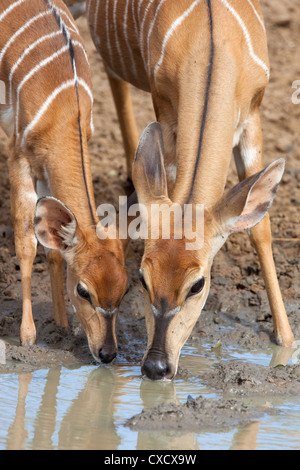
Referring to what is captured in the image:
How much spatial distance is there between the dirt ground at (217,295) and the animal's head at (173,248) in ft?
1.38

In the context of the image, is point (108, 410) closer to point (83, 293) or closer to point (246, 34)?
point (83, 293)

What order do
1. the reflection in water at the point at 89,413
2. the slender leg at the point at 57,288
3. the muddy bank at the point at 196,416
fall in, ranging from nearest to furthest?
the reflection in water at the point at 89,413, the muddy bank at the point at 196,416, the slender leg at the point at 57,288

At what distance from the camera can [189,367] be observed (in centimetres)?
543

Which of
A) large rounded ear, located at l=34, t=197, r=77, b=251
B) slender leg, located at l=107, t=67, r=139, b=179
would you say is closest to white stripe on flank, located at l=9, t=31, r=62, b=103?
large rounded ear, located at l=34, t=197, r=77, b=251

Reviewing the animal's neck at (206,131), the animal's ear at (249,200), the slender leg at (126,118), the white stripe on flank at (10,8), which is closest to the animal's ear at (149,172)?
the animal's neck at (206,131)

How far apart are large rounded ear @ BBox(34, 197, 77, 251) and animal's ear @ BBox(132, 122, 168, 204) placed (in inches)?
17.6

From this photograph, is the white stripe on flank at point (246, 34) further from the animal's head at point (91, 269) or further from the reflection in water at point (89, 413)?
the reflection in water at point (89, 413)

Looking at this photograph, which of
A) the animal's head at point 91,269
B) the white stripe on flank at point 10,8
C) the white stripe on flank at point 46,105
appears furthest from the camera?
the white stripe on flank at point 10,8

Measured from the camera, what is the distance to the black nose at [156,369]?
15.7 ft

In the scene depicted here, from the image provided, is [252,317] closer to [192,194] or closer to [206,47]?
[192,194]

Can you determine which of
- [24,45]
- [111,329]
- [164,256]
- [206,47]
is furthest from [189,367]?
[24,45]

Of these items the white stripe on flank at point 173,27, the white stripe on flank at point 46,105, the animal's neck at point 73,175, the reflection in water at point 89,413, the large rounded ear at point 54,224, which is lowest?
the reflection in water at point 89,413

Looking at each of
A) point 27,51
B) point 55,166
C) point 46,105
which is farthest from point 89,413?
point 27,51
